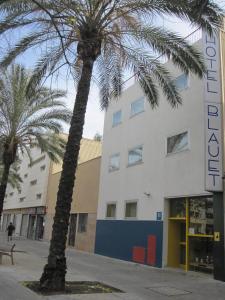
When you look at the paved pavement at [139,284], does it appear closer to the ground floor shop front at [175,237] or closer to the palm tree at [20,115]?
the ground floor shop front at [175,237]

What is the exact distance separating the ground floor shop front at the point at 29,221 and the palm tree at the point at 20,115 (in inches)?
865

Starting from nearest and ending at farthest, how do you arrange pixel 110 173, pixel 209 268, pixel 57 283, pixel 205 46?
1. pixel 57 283
2. pixel 209 268
3. pixel 205 46
4. pixel 110 173

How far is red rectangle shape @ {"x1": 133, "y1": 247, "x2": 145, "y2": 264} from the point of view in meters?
20.5

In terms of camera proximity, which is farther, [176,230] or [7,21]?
[176,230]

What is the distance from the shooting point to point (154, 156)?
2117 centimetres

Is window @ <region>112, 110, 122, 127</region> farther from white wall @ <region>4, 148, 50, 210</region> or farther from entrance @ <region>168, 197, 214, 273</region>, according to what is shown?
white wall @ <region>4, 148, 50, 210</region>

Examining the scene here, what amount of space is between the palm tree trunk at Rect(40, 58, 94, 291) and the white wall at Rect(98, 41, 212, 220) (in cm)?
675

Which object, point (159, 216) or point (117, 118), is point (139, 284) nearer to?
point (159, 216)

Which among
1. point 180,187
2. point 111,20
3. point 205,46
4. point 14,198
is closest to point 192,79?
point 205,46

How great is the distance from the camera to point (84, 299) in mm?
9914

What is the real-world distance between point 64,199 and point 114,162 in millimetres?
15039

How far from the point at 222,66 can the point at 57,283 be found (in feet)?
36.0

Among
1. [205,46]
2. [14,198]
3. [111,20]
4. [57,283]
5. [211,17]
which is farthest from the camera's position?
[14,198]

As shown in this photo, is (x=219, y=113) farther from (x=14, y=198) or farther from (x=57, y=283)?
(x=14, y=198)
